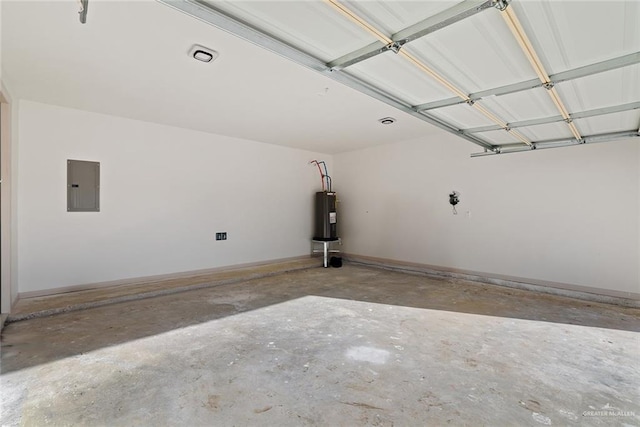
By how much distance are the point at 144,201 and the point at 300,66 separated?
3290 mm

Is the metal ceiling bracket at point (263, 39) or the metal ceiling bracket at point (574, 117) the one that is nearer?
the metal ceiling bracket at point (263, 39)

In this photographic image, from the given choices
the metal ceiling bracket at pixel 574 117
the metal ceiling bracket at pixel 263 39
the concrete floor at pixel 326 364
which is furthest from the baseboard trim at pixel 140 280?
the metal ceiling bracket at pixel 574 117

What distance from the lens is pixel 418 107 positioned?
313 centimetres

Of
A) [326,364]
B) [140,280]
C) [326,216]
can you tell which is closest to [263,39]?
[326,364]

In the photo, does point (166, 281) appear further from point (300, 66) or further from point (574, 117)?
point (574, 117)

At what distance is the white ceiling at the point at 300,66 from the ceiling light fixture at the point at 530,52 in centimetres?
6

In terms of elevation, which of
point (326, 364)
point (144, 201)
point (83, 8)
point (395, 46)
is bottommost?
point (326, 364)

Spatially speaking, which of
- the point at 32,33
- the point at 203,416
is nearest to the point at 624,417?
the point at 203,416

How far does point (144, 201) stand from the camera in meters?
4.60

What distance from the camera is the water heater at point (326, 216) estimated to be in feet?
21.2

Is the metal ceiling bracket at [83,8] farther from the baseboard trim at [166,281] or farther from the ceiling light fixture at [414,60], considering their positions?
the baseboard trim at [166,281]

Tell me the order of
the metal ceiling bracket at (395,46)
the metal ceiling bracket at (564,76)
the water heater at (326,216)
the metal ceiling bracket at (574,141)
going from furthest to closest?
1. the water heater at (326,216)
2. the metal ceiling bracket at (574,141)
3. the metal ceiling bracket at (564,76)
4. the metal ceiling bracket at (395,46)

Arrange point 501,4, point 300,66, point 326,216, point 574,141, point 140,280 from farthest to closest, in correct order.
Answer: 1. point 326,216
2. point 140,280
3. point 574,141
4. point 300,66
5. point 501,4

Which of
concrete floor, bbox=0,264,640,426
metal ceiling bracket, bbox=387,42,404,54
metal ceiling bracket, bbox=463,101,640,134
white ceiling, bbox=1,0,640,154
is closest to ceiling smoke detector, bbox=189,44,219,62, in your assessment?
white ceiling, bbox=1,0,640,154
